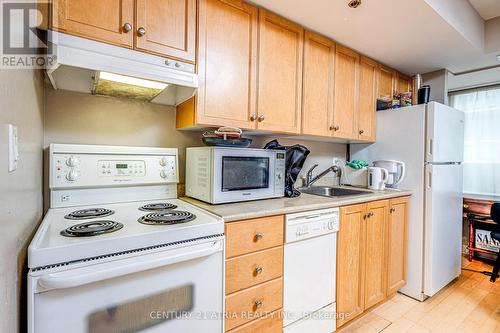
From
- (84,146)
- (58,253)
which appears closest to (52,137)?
(84,146)

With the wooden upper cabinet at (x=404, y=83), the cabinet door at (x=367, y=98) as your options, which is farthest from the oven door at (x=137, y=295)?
the wooden upper cabinet at (x=404, y=83)

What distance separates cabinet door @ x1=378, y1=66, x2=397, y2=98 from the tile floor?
1893 mm

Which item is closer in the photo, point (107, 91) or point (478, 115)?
point (107, 91)

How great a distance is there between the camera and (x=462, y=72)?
2.68m

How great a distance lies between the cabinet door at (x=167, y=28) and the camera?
1.18 m

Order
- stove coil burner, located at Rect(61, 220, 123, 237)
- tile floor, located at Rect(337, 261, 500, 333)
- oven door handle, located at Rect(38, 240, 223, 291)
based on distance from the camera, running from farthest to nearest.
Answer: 1. tile floor, located at Rect(337, 261, 500, 333)
2. stove coil burner, located at Rect(61, 220, 123, 237)
3. oven door handle, located at Rect(38, 240, 223, 291)

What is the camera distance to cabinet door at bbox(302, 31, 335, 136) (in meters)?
1.84

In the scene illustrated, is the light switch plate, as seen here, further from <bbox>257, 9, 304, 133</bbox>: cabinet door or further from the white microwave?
<bbox>257, 9, 304, 133</bbox>: cabinet door

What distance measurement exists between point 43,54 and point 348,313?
7.29ft

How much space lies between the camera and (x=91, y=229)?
2.89ft

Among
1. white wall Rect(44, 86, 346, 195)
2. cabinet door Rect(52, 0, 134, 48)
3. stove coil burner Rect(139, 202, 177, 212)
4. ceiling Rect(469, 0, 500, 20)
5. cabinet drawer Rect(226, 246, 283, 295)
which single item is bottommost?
cabinet drawer Rect(226, 246, 283, 295)

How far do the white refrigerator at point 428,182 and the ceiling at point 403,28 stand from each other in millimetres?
505

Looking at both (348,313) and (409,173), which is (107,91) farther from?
(409,173)

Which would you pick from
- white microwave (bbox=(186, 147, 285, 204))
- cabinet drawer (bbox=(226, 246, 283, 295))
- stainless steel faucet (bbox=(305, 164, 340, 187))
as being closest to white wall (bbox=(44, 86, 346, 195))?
white microwave (bbox=(186, 147, 285, 204))
